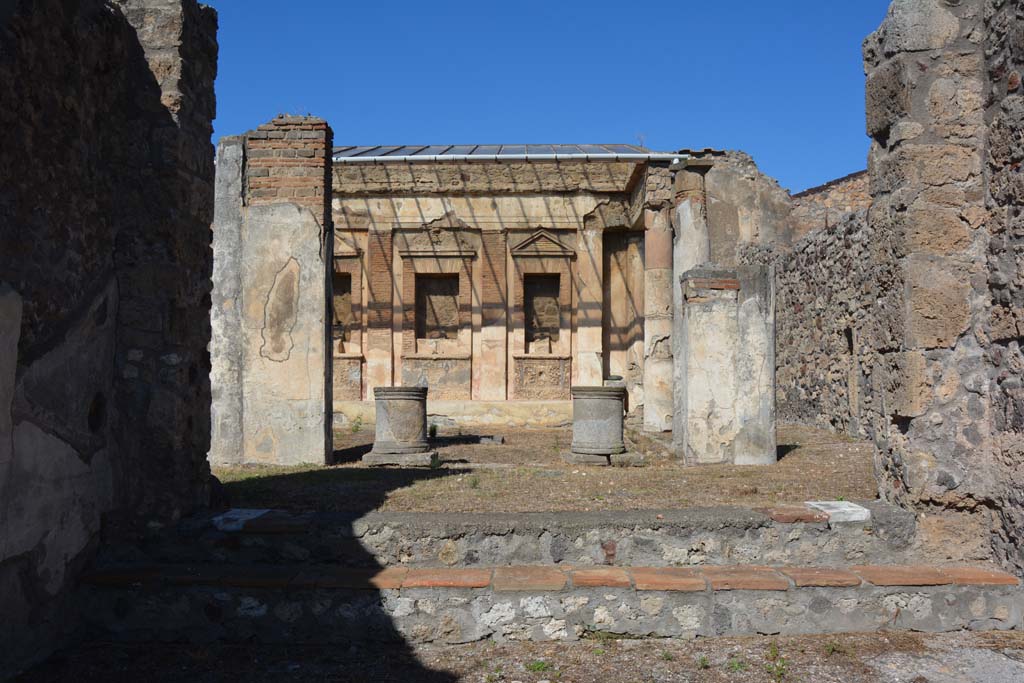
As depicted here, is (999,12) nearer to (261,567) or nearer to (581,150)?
(261,567)

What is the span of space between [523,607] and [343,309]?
46.7ft

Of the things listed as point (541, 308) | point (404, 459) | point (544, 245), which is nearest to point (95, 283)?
point (404, 459)

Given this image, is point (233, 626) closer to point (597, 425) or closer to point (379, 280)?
point (597, 425)

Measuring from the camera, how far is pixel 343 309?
1738cm

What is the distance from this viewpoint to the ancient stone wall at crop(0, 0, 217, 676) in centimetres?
333

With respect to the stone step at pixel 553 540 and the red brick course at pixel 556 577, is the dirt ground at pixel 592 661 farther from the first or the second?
the stone step at pixel 553 540

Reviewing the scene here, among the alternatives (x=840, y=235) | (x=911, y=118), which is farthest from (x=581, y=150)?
(x=911, y=118)

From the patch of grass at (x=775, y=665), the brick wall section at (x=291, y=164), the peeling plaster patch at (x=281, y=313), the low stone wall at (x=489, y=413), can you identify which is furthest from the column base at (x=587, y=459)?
the low stone wall at (x=489, y=413)

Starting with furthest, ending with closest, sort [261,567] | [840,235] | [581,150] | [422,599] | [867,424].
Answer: [581,150], [840,235], [867,424], [261,567], [422,599]

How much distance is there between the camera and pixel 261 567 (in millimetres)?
4086

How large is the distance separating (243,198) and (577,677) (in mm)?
6734

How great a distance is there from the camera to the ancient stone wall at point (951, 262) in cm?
399

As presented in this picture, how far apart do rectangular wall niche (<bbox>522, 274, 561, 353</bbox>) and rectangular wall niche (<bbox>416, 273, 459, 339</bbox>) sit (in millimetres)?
1575

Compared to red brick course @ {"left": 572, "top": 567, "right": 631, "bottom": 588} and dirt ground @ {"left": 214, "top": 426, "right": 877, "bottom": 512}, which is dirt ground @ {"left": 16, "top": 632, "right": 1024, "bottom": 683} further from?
dirt ground @ {"left": 214, "top": 426, "right": 877, "bottom": 512}
